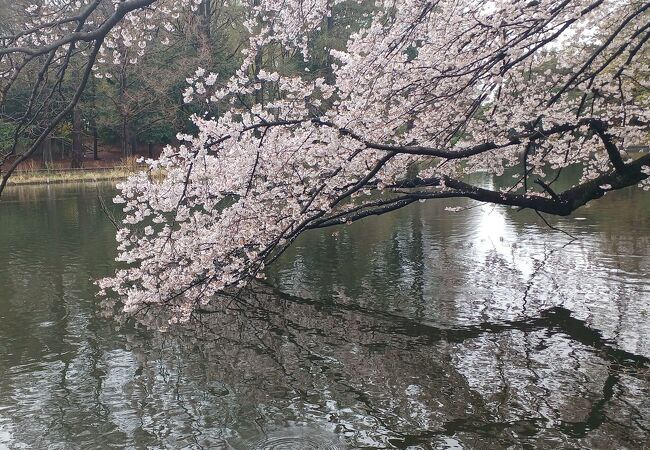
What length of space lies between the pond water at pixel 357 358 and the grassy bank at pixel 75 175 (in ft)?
101

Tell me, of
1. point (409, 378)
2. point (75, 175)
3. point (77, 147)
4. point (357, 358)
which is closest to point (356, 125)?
point (357, 358)

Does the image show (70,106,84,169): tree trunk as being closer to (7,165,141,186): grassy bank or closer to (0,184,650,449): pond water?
(7,165,141,186): grassy bank

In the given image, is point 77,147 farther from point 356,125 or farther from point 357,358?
point 357,358

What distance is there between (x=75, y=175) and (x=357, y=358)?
145 ft

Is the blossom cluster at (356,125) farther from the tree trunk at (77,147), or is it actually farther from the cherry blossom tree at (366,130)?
the tree trunk at (77,147)

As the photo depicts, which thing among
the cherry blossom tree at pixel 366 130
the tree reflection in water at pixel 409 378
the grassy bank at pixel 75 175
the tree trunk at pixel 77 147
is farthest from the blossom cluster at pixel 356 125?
the tree trunk at pixel 77 147

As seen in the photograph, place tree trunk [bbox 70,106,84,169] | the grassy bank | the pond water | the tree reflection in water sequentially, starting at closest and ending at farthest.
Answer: the tree reflection in water, the pond water, the grassy bank, tree trunk [bbox 70,106,84,169]

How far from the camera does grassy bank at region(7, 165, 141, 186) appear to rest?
4315 centimetres

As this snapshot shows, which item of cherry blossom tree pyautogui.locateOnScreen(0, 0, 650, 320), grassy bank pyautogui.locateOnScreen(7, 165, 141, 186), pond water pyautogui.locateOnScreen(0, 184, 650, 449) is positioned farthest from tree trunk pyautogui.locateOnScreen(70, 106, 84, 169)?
cherry blossom tree pyautogui.locateOnScreen(0, 0, 650, 320)

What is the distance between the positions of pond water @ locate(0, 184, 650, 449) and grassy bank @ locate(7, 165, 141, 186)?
3066 cm

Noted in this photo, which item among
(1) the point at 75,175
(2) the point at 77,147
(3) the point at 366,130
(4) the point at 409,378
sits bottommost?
(4) the point at 409,378

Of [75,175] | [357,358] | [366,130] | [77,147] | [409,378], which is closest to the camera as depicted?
[409,378]

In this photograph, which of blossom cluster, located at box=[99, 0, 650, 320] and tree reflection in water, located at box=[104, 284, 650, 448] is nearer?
tree reflection in water, located at box=[104, 284, 650, 448]

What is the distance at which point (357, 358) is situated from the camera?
8.33 meters
